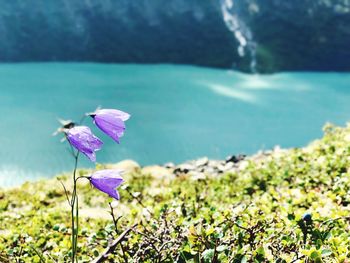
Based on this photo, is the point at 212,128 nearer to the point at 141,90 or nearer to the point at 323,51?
the point at 141,90

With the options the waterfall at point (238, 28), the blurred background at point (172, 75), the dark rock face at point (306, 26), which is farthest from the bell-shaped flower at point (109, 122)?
the dark rock face at point (306, 26)

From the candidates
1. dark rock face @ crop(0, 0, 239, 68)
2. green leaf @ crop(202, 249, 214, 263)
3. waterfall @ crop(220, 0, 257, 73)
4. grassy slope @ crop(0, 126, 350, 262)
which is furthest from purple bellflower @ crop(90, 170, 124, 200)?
waterfall @ crop(220, 0, 257, 73)

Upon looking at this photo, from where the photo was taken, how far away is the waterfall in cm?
3878

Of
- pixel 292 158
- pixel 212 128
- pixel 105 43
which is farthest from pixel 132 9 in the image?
pixel 292 158

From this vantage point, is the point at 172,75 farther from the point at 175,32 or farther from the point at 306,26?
the point at 306,26

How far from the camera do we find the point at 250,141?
13.4m

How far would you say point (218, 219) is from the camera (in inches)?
A: 102

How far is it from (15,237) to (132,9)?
3872 cm

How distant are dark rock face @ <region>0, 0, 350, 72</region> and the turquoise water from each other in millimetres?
10075

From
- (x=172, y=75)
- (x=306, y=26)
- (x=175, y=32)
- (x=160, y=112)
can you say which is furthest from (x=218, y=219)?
(x=306, y=26)

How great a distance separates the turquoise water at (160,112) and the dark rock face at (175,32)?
10.1m

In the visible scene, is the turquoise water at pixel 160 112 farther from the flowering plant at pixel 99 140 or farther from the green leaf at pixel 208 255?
the flowering plant at pixel 99 140

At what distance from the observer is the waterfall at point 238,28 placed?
38781mm

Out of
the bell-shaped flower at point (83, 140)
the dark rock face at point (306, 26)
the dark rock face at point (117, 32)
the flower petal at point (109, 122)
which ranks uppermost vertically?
the dark rock face at point (306, 26)
